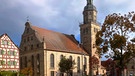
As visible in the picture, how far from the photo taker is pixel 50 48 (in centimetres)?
7569

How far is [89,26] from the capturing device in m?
92.4

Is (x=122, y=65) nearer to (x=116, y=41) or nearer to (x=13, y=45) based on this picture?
(x=116, y=41)

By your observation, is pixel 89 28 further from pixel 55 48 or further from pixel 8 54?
pixel 8 54

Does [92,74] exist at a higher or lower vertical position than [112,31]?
lower

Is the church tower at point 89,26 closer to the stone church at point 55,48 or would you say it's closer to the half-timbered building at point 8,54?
the stone church at point 55,48

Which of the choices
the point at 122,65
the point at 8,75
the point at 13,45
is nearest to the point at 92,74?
the point at 13,45

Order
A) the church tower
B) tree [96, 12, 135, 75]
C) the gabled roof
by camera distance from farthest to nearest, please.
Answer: the church tower, the gabled roof, tree [96, 12, 135, 75]

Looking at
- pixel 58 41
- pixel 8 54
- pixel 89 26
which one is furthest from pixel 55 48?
pixel 89 26

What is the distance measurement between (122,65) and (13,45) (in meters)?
32.8

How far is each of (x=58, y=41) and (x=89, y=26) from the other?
14.4 m

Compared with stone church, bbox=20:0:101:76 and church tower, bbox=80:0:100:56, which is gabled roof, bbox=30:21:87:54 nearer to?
stone church, bbox=20:0:101:76

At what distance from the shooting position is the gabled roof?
77750 mm

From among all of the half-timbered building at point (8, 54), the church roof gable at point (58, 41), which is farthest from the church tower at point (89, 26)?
the half-timbered building at point (8, 54)

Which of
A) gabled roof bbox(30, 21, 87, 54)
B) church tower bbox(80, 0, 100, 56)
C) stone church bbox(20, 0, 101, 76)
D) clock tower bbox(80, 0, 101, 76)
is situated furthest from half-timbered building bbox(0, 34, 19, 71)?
church tower bbox(80, 0, 100, 56)
